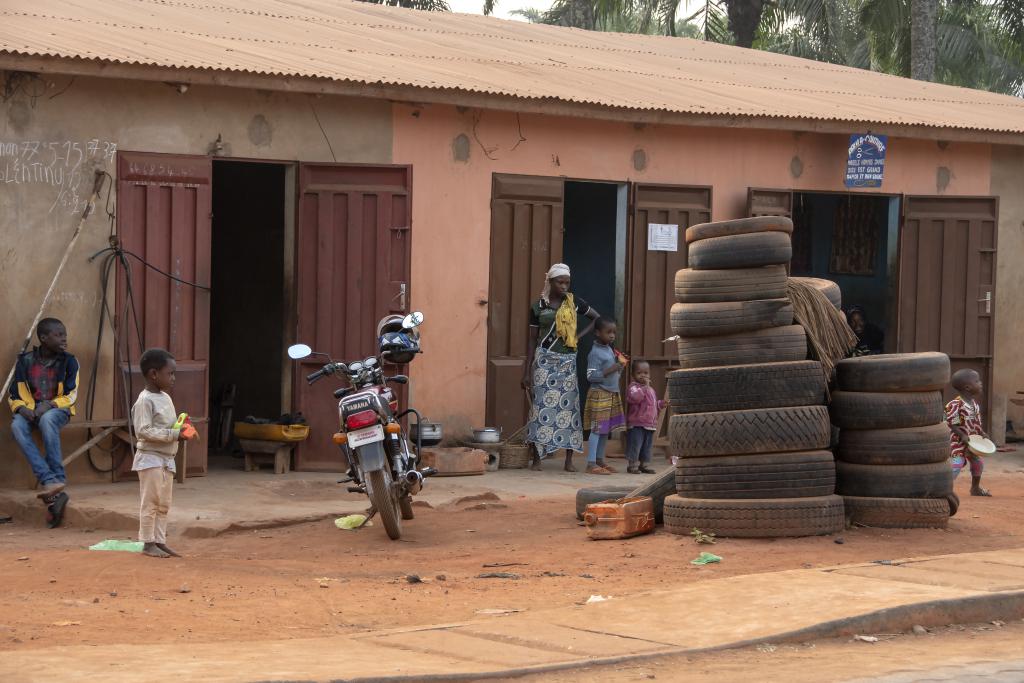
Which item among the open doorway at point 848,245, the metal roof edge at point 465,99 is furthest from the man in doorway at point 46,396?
the open doorway at point 848,245

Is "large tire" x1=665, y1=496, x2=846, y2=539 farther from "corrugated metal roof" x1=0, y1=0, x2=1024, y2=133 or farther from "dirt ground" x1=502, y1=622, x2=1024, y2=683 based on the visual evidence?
"corrugated metal roof" x1=0, y1=0, x2=1024, y2=133

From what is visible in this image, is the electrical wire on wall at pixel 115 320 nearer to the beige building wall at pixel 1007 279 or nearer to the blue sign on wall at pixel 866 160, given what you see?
the blue sign on wall at pixel 866 160

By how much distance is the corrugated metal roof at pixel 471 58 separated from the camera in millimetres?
11133

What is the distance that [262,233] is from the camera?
14258 mm

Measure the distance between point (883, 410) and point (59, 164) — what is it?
5739 millimetres

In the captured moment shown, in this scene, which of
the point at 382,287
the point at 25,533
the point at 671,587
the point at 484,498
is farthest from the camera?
the point at 382,287

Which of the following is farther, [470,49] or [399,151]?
[470,49]

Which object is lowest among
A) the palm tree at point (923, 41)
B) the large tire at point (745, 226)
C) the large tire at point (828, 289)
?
the large tire at point (828, 289)

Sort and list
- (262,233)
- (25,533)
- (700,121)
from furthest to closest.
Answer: (262,233) → (700,121) → (25,533)

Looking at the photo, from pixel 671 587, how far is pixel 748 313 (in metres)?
1.96

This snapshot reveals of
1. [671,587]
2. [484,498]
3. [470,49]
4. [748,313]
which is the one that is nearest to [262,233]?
[470,49]

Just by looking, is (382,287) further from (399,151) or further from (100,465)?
(100,465)

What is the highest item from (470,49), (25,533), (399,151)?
(470,49)

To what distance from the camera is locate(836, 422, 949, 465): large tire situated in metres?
8.88
